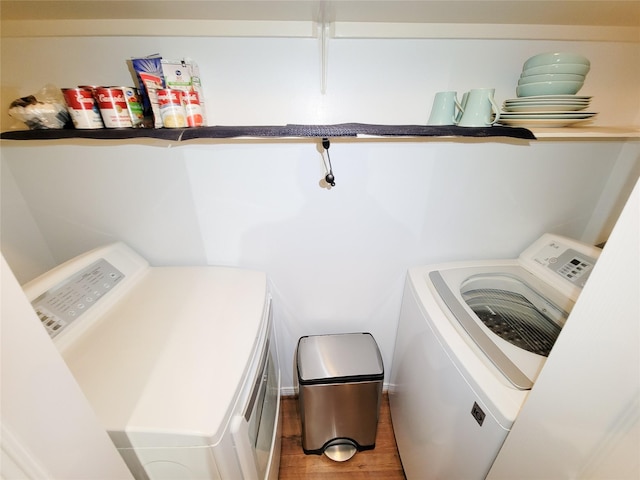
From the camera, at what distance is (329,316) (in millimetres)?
1388

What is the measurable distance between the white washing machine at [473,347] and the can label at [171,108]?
3.49ft

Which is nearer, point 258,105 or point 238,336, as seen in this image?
point 238,336

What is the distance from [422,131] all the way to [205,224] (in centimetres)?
91

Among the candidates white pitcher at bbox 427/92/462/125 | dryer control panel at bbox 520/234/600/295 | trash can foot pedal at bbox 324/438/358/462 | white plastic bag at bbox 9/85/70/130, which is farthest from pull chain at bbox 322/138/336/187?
trash can foot pedal at bbox 324/438/358/462

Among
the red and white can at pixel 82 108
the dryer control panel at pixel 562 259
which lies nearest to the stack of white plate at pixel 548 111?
the dryer control panel at pixel 562 259

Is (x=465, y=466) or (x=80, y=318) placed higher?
(x=80, y=318)

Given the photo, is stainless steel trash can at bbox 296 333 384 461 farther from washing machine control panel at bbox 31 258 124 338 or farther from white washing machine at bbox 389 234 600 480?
washing machine control panel at bbox 31 258 124 338

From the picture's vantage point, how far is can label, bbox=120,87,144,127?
2.70ft

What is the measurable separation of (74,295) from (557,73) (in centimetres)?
169

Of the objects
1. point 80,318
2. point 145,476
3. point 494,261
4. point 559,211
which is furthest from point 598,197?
point 80,318

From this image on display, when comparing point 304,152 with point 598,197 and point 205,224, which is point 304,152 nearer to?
point 205,224

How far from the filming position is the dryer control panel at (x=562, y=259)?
101 centimetres

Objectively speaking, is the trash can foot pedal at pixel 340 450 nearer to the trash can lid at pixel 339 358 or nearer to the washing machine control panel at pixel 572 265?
the trash can lid at pixel 339 358

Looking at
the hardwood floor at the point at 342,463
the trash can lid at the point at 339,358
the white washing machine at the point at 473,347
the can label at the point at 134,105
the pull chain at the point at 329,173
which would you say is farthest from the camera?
the hardwood floor at the point at 342,463
